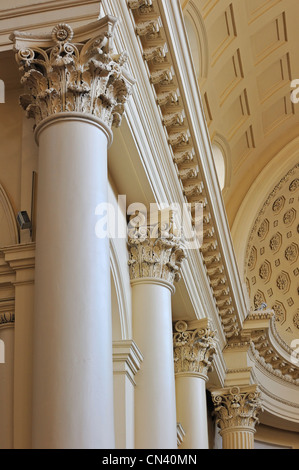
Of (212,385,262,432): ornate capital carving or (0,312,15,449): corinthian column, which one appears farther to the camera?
(212,385,262,432): ornate capital carving

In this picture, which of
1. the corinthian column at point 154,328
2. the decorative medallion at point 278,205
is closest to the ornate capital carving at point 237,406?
the decorative medallion at point 278,205

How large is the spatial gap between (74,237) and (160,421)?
323 cm

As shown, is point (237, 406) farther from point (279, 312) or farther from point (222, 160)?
point (222, 160)

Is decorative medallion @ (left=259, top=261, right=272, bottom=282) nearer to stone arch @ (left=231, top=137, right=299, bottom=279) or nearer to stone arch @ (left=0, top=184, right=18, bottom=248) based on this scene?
stone arch @ (left=231, top=137, right=299, bottom=279)

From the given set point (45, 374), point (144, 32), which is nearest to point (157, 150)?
point (144, 32)

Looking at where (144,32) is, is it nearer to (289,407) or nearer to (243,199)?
(243,199)

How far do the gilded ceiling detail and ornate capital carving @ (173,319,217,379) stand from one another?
4.36m

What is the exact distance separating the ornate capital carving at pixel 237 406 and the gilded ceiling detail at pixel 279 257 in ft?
7.67

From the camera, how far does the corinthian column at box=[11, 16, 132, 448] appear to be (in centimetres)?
509

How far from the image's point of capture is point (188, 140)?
9586mm

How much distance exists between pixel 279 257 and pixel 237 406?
4.28 meters

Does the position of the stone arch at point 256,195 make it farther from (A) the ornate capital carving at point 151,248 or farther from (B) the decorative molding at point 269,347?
(A) the ornate capital carving at point 151,248

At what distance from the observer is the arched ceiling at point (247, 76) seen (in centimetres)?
1216

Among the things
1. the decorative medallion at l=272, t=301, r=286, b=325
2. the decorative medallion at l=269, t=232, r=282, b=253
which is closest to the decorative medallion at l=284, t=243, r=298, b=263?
the decorative medallion at l=269, t=232, r=282, b=253
